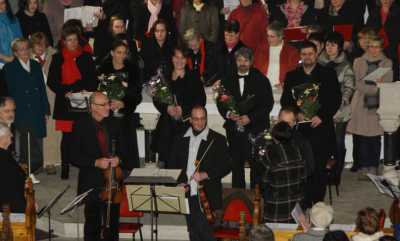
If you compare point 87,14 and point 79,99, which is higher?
point 87,14

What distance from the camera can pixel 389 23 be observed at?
2006 centimetres

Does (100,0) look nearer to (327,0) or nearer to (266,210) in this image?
(327,0)

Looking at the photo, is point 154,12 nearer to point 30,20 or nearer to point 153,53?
point 153,53

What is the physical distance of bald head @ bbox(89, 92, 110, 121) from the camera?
1545 centimetres

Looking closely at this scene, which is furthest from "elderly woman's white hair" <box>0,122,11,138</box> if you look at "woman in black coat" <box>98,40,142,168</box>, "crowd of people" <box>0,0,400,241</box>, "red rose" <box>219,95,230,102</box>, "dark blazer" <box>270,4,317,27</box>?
"dark blazer" <box>270,4,317,27</box>

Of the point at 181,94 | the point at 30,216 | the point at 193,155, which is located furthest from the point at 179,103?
the point at 30,216

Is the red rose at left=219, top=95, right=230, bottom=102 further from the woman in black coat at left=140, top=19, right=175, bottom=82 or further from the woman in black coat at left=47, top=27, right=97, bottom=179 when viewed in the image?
the woman in black coat at left=47, top=27, right=97, bottom=179

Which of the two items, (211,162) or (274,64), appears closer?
(211,162)

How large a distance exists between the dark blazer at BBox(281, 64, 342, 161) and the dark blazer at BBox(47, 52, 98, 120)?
2776 mm

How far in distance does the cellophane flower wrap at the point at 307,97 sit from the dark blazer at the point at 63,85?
9.63 feet

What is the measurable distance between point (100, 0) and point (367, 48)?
476 centimetres

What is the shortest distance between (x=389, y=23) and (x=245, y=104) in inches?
136

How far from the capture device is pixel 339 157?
18.7 metres

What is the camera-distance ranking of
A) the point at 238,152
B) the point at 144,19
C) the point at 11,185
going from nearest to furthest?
the point at 11,185 → the point at 238,152 → the point at 144,19
